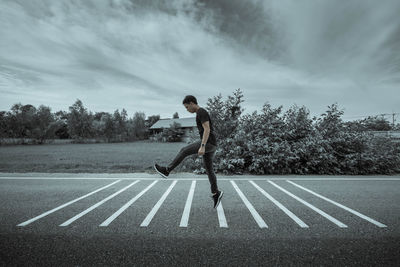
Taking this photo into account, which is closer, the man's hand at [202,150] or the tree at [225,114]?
the man's hand at [202,150]

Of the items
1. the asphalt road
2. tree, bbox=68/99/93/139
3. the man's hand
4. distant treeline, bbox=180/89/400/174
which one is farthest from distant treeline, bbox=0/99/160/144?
the man's hand

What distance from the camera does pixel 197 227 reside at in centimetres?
259

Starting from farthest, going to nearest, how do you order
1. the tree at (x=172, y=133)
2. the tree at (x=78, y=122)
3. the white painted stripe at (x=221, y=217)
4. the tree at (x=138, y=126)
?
1. the tree at (x=138, y=126)
2. the tree at (x=172, y=133)
3. the tree at (x=78, y=122)
4. the white painted stripe at (x=221, y=217)

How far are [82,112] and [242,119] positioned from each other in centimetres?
4256

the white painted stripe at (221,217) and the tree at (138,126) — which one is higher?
the tree at (138,126)

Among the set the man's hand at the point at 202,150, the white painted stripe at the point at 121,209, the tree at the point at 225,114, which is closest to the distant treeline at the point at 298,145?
the tree at the point at 225,114

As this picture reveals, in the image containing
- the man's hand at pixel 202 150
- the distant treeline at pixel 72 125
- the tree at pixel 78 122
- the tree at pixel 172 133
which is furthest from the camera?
the tree at pixel 172 133

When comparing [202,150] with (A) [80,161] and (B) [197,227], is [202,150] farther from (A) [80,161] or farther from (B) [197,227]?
(A) [80,161]

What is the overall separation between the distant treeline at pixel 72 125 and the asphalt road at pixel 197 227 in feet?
126

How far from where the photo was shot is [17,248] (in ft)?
6.66

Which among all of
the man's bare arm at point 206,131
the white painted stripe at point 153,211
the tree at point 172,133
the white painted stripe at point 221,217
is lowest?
the white painted stripe at point 153,211

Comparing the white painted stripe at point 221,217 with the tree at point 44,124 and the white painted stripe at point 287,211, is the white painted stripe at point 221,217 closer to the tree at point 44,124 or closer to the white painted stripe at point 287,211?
the white painted stripe at point 287,211

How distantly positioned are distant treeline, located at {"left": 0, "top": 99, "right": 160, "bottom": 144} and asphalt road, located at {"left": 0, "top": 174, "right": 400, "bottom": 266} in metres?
38.3

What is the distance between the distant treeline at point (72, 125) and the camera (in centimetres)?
3083
